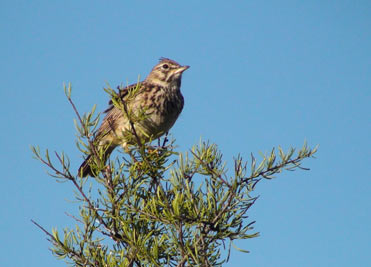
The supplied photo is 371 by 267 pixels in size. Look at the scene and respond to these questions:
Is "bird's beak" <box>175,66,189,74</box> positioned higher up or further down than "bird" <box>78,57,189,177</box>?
higher up

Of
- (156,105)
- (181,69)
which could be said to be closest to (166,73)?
(181,69)

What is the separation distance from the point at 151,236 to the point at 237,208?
0.87m

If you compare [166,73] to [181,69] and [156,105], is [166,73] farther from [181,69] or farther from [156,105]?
[156,105]

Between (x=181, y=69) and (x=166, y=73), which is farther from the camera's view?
(x=166, y=73)

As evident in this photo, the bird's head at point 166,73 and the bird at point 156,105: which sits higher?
the bird's head at point 166,73

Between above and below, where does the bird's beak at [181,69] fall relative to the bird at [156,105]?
above

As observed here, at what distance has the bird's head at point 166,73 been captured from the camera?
9328mm

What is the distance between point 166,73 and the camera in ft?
Result: 31.4

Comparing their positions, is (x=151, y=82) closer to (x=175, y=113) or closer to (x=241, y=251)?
(x=175, y=113)

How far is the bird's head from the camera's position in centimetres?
933

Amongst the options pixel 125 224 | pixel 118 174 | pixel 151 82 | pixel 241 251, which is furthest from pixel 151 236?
pixel 151 82

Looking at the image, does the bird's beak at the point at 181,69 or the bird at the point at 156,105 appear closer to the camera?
the bird at the point at 156,105

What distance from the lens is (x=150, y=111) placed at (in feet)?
27.0

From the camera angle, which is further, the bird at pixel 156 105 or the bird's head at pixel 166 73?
the bird's head at pixel 166 73
